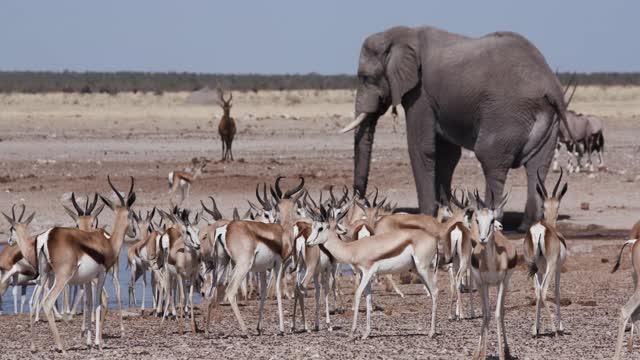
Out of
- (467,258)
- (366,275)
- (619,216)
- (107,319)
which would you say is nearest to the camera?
(366,275)

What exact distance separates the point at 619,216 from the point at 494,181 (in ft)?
14.1

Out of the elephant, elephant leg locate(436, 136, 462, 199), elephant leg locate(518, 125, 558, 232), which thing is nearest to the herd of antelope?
elephant leg locate(518, 125, 558, 232)

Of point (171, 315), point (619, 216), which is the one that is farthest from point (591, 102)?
point (171, 315)

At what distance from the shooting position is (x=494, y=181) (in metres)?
22.5

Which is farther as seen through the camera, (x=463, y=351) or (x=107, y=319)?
(x=107, y=319)

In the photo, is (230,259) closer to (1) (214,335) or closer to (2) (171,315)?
(1) (214,335)

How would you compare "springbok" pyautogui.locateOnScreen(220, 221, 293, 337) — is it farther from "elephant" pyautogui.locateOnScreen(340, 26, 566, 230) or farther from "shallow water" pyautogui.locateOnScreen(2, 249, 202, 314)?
"elephant" pyautogui.locateOnScreen(340, 26, 566, 230)

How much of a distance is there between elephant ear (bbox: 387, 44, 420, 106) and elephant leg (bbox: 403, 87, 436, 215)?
9.7 inches

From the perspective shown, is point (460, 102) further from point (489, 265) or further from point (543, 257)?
point (489, 265)

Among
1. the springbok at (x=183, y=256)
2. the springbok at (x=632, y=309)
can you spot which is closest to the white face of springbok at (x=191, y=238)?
the springbok at (x=183, y=256)

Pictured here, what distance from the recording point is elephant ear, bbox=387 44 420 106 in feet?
79.3

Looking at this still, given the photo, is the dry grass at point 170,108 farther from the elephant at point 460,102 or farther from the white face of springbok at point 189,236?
the white face of springbok at point 189,236

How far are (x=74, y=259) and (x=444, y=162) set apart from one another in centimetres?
1234

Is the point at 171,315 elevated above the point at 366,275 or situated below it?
below
